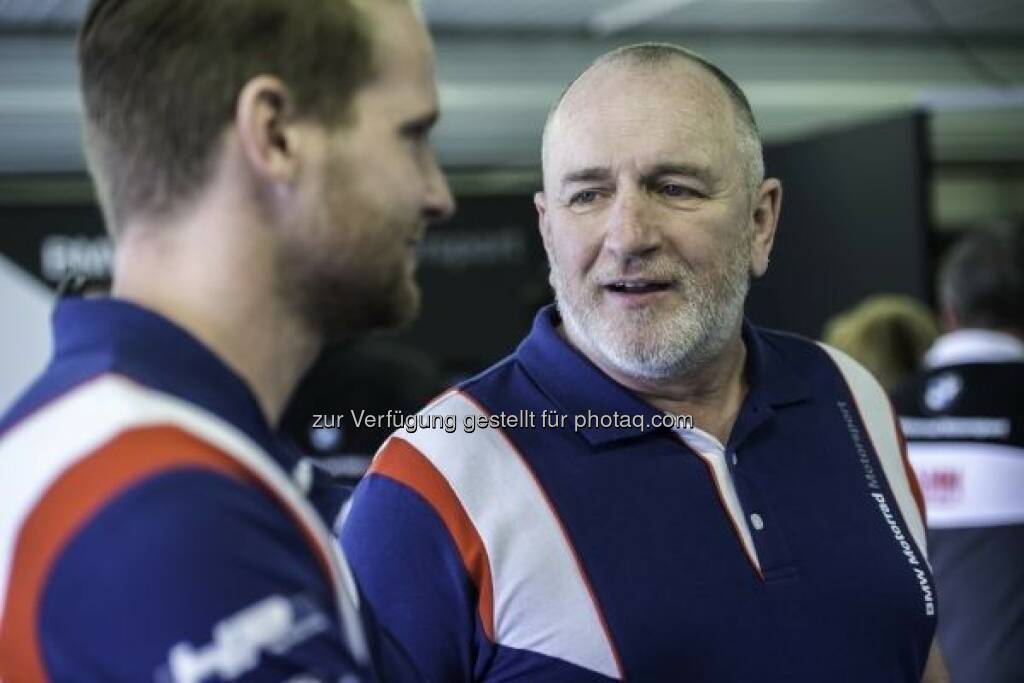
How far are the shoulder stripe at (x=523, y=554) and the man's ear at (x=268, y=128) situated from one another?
25.0 inches

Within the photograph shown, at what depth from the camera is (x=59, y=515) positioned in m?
0.86

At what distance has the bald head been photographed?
5.88 ft

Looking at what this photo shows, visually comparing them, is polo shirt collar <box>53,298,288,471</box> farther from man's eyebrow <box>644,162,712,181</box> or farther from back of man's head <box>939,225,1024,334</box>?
back of man's head <box>939,225,1024,334</box>

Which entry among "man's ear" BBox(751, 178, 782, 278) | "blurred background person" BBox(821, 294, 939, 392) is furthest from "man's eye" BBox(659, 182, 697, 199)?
"blurred background person" BBox(821, 294, 939, 392)

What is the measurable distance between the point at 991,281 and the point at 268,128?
2.29 meters

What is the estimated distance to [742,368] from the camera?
1.85 meters

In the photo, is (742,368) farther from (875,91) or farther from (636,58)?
(875,91)

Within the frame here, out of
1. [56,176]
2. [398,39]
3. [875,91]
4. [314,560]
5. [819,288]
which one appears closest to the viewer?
[314,560]

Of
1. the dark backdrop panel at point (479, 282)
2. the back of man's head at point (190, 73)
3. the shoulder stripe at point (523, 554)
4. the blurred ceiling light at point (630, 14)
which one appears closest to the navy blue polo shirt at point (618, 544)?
the shoulder stripe at point (523, 554)

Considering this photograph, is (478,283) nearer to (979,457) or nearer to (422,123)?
(979,457)

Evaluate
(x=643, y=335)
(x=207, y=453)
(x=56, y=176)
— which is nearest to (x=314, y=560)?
(x=207, y=453)

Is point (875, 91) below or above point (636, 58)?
below

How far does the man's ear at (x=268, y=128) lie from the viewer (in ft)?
3.19

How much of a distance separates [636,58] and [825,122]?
7281mm
